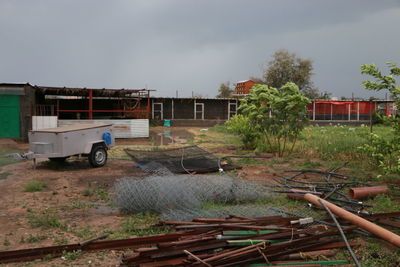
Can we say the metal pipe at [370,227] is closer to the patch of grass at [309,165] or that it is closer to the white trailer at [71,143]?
the patch of grass at [309,165]

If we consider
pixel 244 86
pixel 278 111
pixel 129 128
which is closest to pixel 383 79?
pixel 278 111

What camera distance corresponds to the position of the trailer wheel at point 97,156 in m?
10.9

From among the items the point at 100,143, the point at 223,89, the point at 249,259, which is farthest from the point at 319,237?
the point at 223,89

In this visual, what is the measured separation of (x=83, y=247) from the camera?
4613 mm

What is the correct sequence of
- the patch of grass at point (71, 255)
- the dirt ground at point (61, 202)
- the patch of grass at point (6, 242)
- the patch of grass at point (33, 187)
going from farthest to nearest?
1. the patch of grass at point (33, 187)
2. the dirt ground at point (61, 202)
3. the patch of grass at point (6, 242)
4. the patch of grass at point (71, 255)

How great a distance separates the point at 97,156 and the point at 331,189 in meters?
6.85

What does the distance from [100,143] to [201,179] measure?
516cm

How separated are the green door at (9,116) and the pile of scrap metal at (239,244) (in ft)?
51.8

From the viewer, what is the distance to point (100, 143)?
11242 mm

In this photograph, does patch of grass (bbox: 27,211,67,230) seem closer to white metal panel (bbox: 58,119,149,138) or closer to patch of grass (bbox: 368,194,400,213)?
patch of grass (bbox: 368,194,400,213)

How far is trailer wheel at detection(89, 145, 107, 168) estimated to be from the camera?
10938 mm

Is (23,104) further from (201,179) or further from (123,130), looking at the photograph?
(201,179)

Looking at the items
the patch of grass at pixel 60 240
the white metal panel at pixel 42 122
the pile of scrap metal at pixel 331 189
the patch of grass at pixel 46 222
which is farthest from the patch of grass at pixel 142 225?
the white metal panel at pixel 42 122

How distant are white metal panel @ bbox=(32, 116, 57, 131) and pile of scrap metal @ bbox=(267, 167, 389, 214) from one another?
47.8ft
